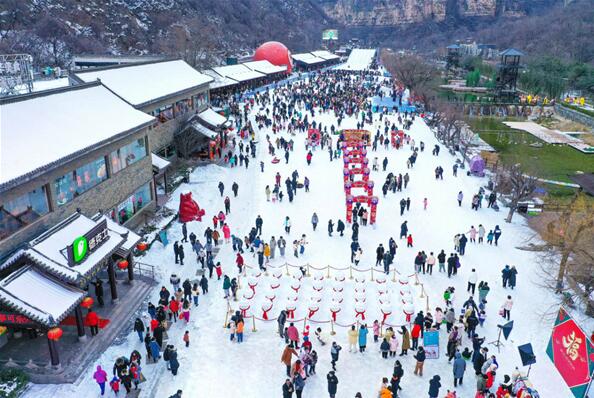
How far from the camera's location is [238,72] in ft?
179

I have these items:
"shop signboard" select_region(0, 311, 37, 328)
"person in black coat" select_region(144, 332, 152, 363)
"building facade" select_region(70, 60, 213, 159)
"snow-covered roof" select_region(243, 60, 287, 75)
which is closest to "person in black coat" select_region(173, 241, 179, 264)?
"person in black coat" select_region(144, 332, 152, 363)

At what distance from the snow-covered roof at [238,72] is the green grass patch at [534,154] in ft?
83.7

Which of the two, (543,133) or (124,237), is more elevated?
(124,237)

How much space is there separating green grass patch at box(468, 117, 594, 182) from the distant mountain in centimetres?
3364

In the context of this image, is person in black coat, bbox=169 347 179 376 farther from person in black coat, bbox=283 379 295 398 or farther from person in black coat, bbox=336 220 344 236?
person in black coat, bbox=336 220 344 236

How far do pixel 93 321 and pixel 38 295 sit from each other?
6.41 feet

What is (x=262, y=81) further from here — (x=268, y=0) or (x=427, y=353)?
(x=268, y=0)

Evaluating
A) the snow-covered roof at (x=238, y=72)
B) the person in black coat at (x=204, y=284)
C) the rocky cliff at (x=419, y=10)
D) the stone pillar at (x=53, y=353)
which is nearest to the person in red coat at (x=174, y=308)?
the person in black coat at (x=204, y=284)

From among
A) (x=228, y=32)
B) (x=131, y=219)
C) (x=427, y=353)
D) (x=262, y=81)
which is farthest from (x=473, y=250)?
(x=228, y=32)

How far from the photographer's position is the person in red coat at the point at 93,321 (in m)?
12.6

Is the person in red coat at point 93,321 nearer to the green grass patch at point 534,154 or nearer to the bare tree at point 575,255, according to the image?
the bare tree at point 575,255

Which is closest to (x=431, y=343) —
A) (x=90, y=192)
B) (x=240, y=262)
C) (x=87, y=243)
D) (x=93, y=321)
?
(x=240, y=262)

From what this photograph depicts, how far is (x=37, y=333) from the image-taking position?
12.5 m

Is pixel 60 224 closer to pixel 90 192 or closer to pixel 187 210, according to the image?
pixel 90 192
